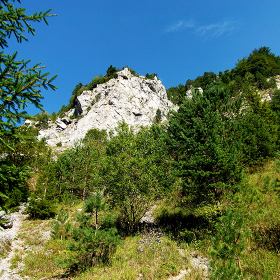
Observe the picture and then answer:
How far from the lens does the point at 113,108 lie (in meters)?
76.7

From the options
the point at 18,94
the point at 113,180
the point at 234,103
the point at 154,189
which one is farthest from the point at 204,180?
the point at 18,94

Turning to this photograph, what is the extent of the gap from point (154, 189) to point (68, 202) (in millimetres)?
13593

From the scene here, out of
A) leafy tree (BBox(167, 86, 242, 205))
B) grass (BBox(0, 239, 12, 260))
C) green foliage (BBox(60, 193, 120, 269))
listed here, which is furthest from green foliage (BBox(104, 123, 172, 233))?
grass (BBox(0, 239, 12, 260))

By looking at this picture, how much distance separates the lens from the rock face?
7219 cm

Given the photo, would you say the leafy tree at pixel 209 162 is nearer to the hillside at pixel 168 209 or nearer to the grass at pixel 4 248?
the hillside at pixel 168 209

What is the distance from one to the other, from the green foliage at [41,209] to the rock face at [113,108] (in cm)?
5504

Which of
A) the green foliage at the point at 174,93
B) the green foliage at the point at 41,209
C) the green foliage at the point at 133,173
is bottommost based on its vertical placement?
the green foliage at the point at 41,209

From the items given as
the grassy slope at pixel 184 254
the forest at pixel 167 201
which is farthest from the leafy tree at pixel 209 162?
the grassy slope at pixel 184 254

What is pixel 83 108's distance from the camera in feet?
287

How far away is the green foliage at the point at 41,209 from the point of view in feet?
48.7

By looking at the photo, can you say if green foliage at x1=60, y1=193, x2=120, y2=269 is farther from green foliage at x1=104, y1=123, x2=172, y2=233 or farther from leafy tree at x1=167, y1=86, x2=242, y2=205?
leafy tree at x1=167, y1=86, x2=242, y2=205

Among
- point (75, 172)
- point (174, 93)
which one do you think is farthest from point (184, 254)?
point (174, 93)

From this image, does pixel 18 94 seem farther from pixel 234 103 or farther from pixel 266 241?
pixel 234 103

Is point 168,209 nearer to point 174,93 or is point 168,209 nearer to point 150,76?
point 150,76
